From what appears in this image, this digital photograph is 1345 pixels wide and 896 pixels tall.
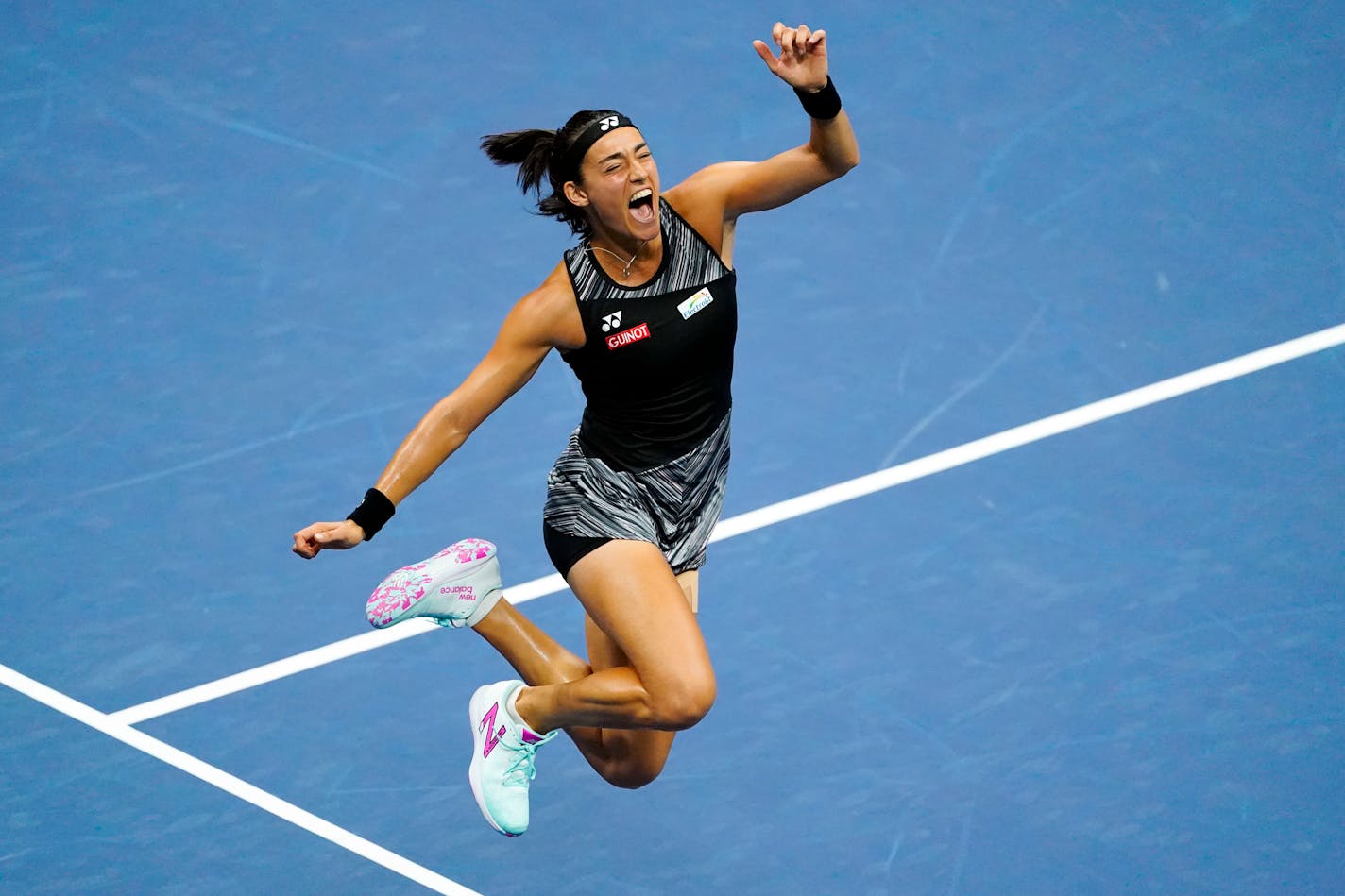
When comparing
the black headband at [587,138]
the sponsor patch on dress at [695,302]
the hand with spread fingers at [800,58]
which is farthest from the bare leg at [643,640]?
the hand with spread fingers at [800,58]

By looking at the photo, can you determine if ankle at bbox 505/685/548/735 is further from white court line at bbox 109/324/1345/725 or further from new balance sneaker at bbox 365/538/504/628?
white court line at bbox 109/324/1345/725

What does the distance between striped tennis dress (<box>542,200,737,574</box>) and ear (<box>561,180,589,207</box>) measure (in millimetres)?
177

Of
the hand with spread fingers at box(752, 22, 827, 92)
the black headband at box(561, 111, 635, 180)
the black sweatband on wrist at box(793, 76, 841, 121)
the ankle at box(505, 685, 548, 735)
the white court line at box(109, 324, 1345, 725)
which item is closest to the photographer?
the hand with spread fingers at box(752, 22, 827, 92)

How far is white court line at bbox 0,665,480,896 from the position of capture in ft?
21.9

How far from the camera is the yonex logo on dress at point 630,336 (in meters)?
5.54

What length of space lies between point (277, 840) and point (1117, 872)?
301 cm

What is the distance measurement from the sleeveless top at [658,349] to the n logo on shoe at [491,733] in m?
1.00

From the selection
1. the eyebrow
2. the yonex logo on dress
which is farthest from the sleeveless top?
the eyebrow

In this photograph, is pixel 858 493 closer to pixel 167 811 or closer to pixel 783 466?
pixel 783 466

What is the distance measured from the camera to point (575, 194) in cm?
553

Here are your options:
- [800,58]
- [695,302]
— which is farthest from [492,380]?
[800,58]

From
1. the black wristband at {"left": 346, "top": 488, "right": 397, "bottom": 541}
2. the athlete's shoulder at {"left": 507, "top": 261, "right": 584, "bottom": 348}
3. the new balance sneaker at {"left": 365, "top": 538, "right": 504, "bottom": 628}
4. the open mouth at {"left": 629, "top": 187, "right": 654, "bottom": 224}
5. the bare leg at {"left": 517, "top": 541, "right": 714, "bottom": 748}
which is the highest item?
the open mouth at {"left": 629, "top": 187, "right": 654, "bottom": 224}

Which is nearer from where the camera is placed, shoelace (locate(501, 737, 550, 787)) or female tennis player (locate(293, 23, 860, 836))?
female tennis player (locate(293, 23, 860, 836))

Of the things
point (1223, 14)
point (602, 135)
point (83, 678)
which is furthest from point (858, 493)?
point (1223, 14)
